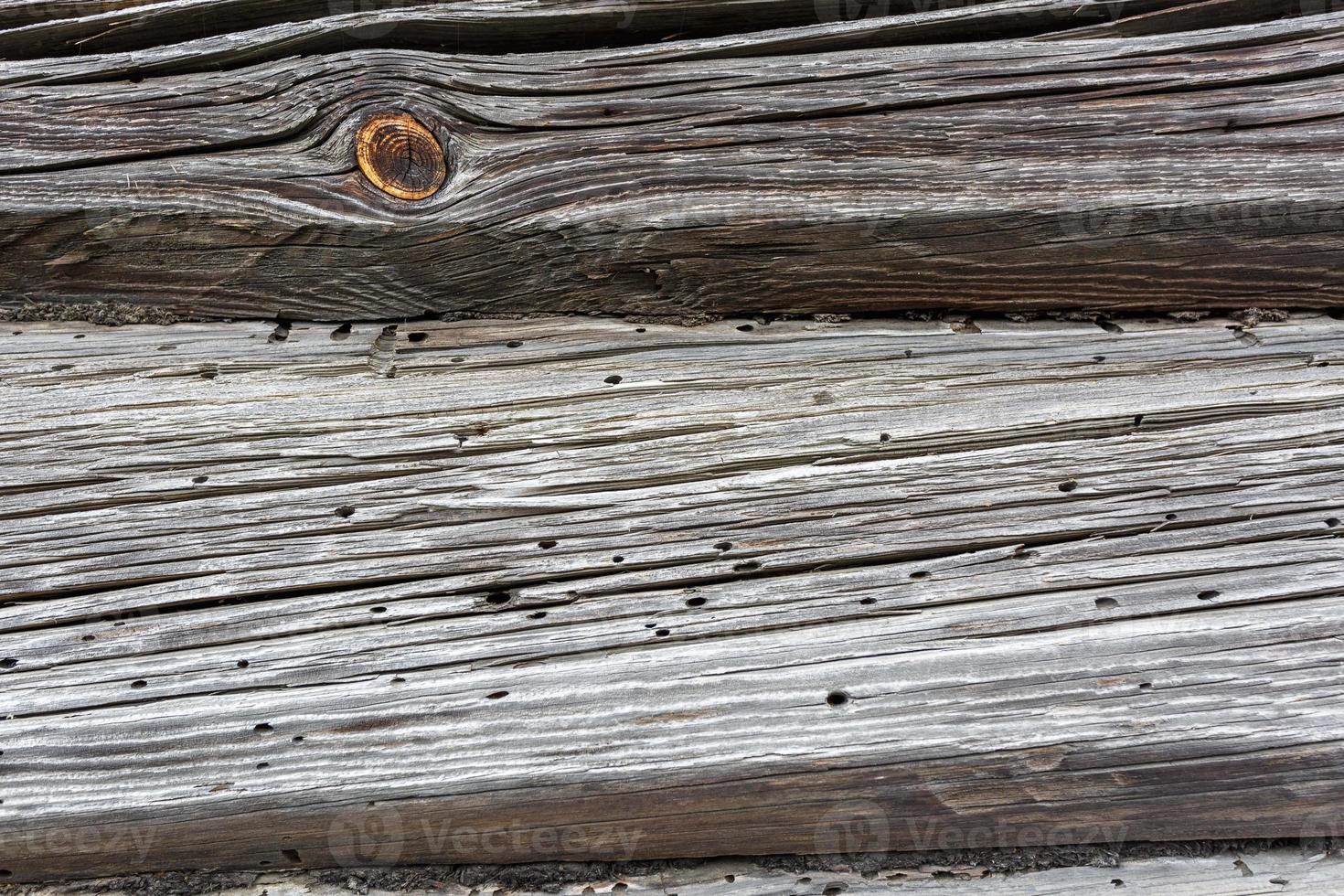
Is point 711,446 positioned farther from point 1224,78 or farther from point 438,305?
point 1224,78

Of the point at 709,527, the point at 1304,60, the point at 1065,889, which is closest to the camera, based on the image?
the point at 1065,889

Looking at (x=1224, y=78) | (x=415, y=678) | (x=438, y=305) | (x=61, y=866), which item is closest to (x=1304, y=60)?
(x=1224, y=78)

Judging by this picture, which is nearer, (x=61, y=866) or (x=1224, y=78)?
(x=61, y=866)

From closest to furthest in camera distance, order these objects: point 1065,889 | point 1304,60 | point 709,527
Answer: point 1065,889, point 709,527, point 1304,60

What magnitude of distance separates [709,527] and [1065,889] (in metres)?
0.96

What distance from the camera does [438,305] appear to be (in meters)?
1.86

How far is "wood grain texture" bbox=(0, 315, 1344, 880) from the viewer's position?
1555 mm

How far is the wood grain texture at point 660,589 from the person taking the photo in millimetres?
1555

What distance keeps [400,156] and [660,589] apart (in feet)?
3.56
